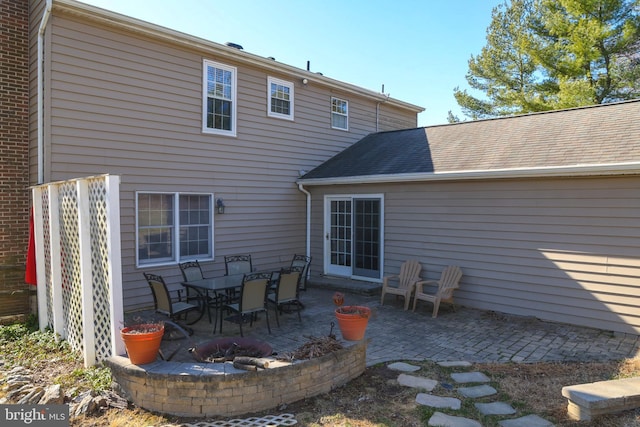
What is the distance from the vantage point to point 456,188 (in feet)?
25.7

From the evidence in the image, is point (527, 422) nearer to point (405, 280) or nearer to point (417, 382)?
point (417, 382)

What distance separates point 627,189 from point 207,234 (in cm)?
733

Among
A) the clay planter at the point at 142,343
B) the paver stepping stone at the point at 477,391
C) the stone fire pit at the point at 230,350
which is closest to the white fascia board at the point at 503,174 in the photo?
the paver stepping stone at the point at 477,391

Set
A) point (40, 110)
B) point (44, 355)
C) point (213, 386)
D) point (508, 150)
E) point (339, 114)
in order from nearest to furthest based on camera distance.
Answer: point (213, 386), point (44, 355), point (40, 110), point (508, 150), point (339, 114)

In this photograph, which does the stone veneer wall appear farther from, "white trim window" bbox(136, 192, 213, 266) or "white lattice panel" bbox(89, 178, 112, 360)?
"white trim window" bbox(136, 192, 213, 266)

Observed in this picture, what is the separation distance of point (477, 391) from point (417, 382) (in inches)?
23.9

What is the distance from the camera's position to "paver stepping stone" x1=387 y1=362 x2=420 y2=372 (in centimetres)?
480

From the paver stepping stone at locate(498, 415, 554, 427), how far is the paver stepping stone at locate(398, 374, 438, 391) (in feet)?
2.83

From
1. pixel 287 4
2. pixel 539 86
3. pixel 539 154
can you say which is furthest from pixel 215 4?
pixel 539 86

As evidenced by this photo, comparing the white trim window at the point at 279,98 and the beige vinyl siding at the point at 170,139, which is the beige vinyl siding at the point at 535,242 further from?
the white trim window at the point at 279,98

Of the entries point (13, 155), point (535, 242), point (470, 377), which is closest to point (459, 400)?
point (470, 377)

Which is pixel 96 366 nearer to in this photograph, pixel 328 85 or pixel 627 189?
pixel 627 189

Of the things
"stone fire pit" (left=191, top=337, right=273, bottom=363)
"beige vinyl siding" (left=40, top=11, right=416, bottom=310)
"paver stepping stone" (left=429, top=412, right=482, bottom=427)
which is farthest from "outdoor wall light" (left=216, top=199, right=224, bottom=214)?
"paver stepping stone" (left=429, top=412, right=482, bottom=427)

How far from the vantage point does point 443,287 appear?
24.6ft
